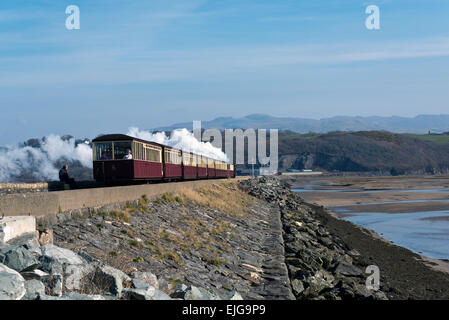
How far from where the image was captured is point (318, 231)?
28844 millimetres

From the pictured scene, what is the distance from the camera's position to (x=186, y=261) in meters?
13.0

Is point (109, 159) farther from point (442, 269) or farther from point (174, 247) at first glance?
point (442, 269)

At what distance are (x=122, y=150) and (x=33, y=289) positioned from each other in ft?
62.0

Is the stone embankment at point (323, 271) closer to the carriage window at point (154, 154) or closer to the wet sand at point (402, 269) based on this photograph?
the wet sand at point (402, 269)

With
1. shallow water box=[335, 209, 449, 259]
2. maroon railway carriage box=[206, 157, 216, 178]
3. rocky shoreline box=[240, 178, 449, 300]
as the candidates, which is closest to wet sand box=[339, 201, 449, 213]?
shallow water box=[335, 209, 449, 259]

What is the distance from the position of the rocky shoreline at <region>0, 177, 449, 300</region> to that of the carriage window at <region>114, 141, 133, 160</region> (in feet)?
10.2

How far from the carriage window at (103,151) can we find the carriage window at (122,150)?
0.36 metres

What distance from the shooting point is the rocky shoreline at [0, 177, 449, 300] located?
8.20 m

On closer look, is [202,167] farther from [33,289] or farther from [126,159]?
[33,289]

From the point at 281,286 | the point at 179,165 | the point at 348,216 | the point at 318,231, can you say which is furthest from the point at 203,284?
the point at 348,216

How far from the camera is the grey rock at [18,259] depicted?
786 cm

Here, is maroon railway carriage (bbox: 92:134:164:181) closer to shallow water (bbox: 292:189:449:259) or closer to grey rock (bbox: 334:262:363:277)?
grey rock (bbox: 334:262:363:277)
